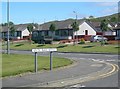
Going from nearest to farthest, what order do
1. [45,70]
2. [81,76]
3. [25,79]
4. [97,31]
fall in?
[25,79]
[81,76]
[45,70]
[97,31]

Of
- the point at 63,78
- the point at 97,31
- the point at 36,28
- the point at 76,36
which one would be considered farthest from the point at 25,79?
the point at 36,28

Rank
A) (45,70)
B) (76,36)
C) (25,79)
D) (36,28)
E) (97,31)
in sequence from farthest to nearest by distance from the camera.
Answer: (36,28) < (97,31) < (76,36) < (45,70) < (25,79)

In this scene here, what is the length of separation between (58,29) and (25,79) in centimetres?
7181

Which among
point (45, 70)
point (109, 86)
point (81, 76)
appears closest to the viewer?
point (109, 86)

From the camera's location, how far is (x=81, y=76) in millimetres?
15477

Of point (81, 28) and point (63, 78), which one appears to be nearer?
point (63, 78)

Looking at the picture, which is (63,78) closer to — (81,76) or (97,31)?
(81,76)

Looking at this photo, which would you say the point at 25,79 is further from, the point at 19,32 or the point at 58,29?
the point at 19,32

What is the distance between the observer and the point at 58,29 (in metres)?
85.8

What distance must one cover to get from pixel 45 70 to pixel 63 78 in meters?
3.11

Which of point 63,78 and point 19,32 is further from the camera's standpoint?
point 19,32

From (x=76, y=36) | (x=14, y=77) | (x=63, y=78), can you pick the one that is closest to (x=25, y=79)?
(x=14, y=77)

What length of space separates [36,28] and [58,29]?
1353cm

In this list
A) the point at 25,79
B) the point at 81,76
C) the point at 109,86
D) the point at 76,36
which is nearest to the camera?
the point at 109,86
